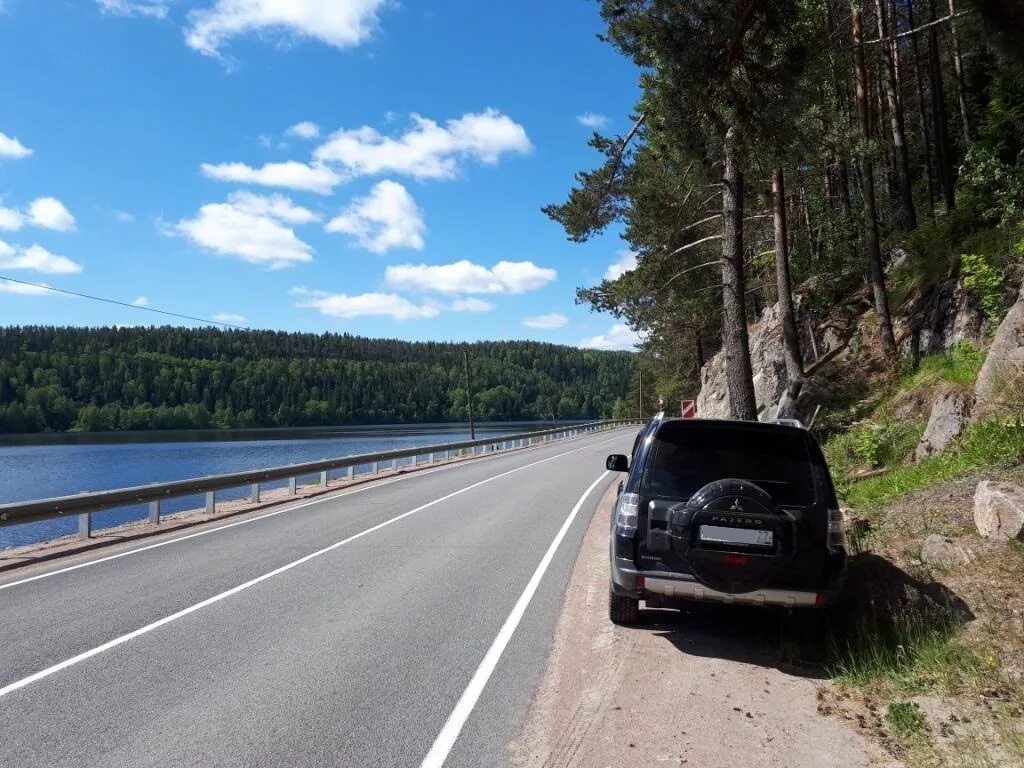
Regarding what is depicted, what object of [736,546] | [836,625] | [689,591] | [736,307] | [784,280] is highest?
[784,280]

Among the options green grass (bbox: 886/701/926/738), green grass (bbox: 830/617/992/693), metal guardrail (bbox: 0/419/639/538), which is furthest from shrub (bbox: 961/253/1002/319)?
metal guardrail (bbox: 0/419/639/538)

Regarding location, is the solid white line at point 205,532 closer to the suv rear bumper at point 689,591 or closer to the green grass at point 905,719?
the suv rear bumper at point 689,591

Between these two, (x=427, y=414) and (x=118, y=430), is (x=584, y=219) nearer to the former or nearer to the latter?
(x=118, y=430)

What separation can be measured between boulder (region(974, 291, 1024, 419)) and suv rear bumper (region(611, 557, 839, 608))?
5.83m

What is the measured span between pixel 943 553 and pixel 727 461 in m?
2.09

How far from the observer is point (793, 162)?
10.7m

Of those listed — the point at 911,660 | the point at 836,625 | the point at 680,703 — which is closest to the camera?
the point at 680,703

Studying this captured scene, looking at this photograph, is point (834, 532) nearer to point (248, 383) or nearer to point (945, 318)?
point (945, 318)

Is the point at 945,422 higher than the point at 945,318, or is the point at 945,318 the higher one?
the point at 945,318

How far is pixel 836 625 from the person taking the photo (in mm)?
6227

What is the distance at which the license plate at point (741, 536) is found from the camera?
5.40 m

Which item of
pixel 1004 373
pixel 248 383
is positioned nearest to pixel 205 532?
pixel 1004 373

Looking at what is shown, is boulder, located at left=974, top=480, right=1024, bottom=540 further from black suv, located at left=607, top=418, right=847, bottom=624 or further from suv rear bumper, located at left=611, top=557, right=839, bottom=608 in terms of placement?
suv rear bumper, located at left=611, top=557, right=839, bottom=608

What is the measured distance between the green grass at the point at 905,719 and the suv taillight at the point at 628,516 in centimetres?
214
